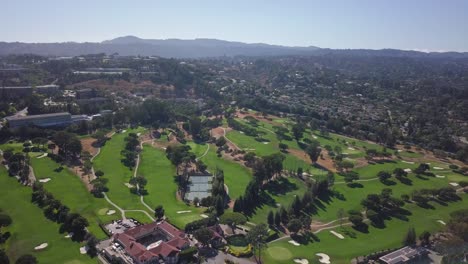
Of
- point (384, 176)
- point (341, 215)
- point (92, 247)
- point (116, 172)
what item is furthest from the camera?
point (384, 176)

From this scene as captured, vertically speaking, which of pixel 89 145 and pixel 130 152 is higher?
pixel 130 152

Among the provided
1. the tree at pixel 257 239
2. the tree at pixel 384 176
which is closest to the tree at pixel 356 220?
the tree at pixel 257 239

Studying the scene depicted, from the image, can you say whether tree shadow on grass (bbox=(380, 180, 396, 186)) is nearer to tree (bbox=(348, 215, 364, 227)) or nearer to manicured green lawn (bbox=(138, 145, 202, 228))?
tree (bbox=(348, 215, 364, 227))

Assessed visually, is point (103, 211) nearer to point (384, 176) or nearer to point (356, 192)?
point (356, 192)

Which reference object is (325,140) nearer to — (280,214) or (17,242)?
(280,214)

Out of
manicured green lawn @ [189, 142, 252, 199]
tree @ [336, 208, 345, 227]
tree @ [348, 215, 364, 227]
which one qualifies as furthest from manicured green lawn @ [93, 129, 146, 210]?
tree @ [348, 215, 364, 227]

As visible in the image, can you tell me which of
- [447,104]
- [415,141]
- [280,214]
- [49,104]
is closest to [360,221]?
[280,214]

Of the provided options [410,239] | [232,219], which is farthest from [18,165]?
[410,239]
